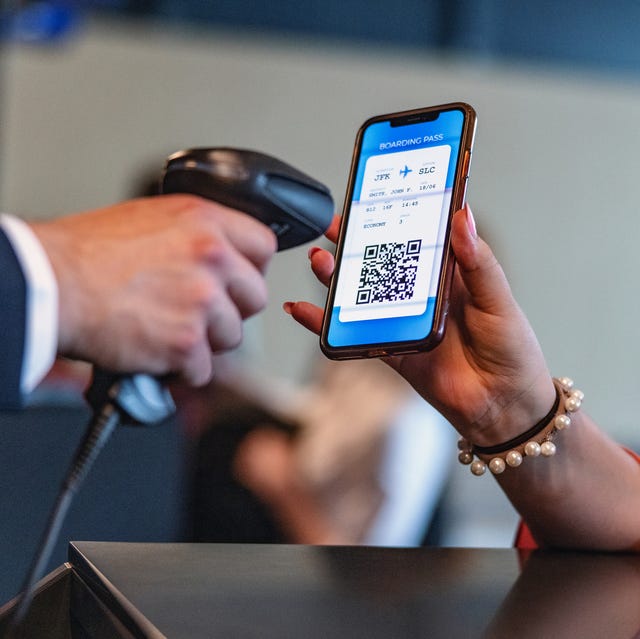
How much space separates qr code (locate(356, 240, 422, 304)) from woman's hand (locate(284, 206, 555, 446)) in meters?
0.04

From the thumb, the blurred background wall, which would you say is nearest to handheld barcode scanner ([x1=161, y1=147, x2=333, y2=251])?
the thumb

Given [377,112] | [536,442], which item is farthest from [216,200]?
[377,112]

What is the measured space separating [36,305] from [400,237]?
0.77ft

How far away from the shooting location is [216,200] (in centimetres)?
71

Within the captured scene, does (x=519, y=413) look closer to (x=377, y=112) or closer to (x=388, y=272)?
(x=388, y=272)

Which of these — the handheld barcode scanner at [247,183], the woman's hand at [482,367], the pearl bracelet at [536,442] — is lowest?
the pearl bracelet at [536,442]

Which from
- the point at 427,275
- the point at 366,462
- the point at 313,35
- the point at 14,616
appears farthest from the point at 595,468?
the point at 313,35

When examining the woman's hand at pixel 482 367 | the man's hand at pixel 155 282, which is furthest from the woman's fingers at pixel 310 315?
the man's hand at pixel 155 282

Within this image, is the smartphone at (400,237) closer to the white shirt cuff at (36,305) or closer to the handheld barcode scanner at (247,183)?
the handheld barcode scanner at (247,183)

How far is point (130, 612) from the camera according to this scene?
1.50 ft

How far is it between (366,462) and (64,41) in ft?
8.25

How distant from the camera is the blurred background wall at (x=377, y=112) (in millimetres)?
4023

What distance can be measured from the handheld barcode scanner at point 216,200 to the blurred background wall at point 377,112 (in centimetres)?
320

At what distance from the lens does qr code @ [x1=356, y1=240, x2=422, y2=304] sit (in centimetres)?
69
